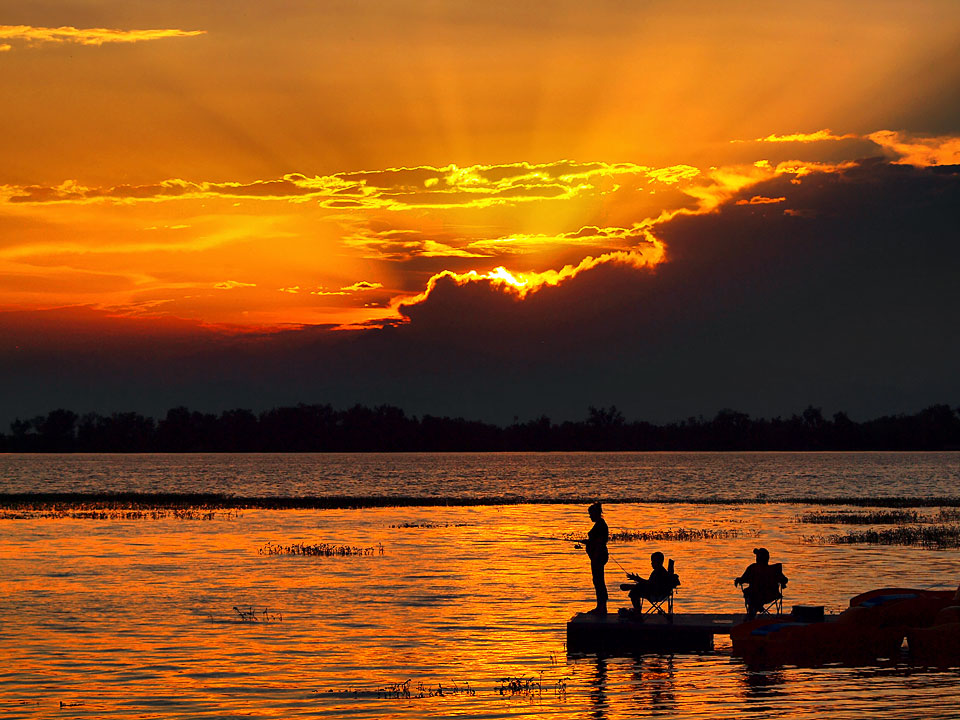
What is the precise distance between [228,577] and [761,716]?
28.1m

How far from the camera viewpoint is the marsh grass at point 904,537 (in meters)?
58.0

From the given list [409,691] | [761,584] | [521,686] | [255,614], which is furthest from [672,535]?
[409,691]

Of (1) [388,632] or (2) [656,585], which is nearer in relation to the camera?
(2) [656,585]

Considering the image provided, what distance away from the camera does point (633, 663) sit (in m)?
26.0

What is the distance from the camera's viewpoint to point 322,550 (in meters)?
55.4

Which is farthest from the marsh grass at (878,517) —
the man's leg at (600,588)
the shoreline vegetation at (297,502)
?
the man's leg at (600,588)

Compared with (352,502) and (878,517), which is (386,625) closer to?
(878,517)

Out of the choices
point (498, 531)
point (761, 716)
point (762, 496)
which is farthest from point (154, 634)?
point (762, 496)

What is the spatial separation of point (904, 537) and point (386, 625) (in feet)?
125

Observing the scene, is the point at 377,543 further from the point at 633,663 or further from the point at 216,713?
the point at 216,713

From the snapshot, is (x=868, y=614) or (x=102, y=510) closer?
(x=868, y=614)

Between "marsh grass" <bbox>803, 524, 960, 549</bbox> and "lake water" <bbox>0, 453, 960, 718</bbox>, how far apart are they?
6.27 ft

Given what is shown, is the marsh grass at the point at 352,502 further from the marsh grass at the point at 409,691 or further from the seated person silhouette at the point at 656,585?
the marsh grass at the point at 409,691

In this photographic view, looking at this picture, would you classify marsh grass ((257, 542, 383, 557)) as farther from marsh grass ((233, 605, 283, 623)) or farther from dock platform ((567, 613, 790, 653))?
dock platform ((567, 613, 790, 653))
